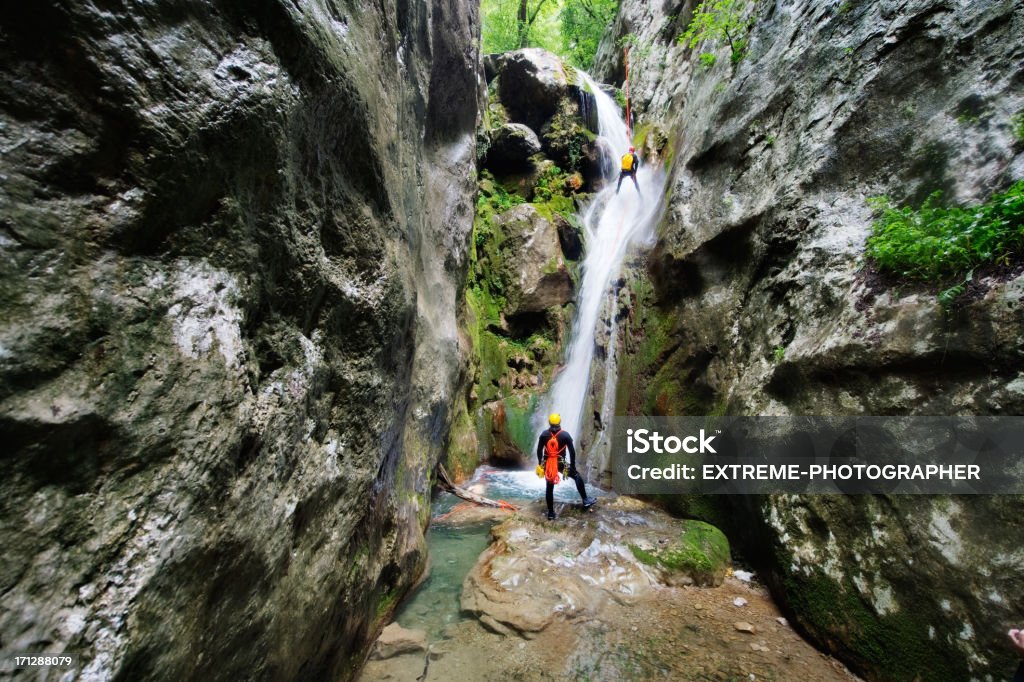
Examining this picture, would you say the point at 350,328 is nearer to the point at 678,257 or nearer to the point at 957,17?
the point at 678,257

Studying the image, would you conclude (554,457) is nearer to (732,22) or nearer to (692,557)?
(692,557)

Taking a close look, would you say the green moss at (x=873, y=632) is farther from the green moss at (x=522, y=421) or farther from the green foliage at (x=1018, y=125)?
the green moss at (x=522, y=421)

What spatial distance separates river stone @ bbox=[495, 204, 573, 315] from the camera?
39.3ft

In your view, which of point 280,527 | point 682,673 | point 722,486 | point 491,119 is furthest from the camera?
point 491,119

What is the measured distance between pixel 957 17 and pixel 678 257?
4213 millimetres

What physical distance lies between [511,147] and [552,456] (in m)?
11.2

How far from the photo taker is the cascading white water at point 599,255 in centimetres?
1092

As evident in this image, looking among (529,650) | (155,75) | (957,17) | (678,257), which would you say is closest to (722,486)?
(529,650)

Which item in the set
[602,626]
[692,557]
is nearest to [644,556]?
[692,557]

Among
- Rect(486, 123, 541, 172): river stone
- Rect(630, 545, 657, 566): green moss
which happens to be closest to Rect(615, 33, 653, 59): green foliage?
Rect(486, 123, 541, 172): river stone

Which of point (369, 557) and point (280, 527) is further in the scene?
point (369, 557)

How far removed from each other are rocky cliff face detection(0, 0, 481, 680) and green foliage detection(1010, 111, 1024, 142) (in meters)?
5.86

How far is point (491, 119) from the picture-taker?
51.0 feet

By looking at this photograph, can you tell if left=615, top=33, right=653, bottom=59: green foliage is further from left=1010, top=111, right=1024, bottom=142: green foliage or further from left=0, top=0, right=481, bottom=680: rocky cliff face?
left=0, top=0, right=481, bottom=680: rocky cliff face
